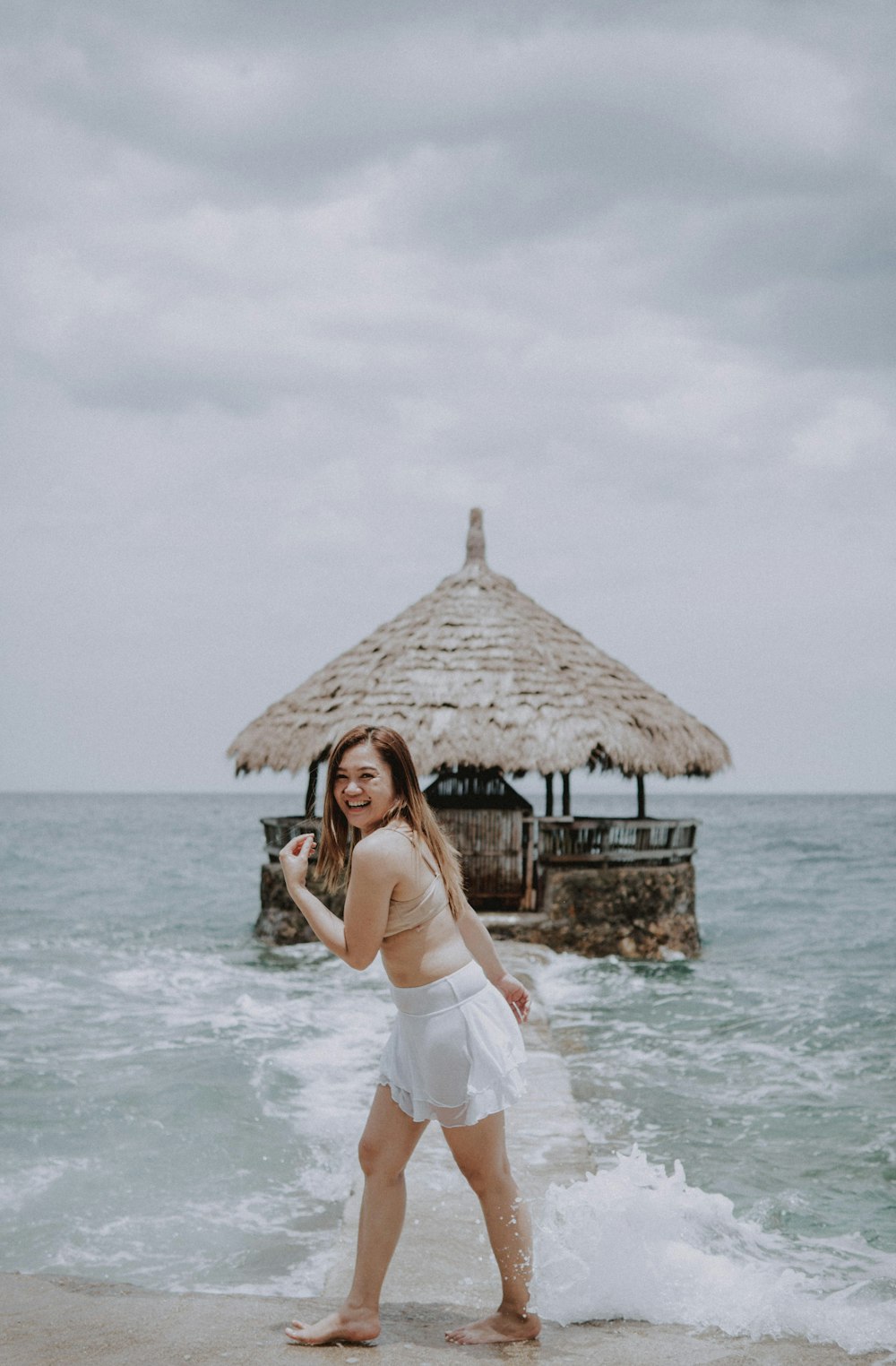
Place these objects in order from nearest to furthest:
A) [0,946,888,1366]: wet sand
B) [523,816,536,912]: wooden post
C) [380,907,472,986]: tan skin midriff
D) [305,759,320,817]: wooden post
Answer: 1. [0,946,888,1366]: wet sand
2. [380,907,472,986]: tan skin midriff
3. [523,816,536,912]: wooden post
4. [305,759,320,817]: wooden post

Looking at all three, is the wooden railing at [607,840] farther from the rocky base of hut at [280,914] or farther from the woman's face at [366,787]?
the woman's face at [366,787]

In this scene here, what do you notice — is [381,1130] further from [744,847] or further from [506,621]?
[744,847]

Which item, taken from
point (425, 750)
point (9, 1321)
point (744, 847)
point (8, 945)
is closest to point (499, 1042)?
point (9, 1321)

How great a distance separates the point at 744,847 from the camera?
45156 mm

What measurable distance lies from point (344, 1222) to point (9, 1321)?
56.1 inches

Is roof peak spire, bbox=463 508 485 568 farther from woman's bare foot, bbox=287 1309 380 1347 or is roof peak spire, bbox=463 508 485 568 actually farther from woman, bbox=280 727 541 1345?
woman's bare foot, bbox=287 1309 380 1347

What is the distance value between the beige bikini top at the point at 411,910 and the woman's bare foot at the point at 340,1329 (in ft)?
3.30

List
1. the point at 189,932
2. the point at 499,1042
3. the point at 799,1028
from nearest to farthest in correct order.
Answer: the point at 499,1042 → the point at 799,1028 → the point at 189,932

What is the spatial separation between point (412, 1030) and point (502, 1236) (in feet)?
2.00

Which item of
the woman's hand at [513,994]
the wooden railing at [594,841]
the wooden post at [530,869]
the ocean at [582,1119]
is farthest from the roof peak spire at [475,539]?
the woman's hand at [513,994]

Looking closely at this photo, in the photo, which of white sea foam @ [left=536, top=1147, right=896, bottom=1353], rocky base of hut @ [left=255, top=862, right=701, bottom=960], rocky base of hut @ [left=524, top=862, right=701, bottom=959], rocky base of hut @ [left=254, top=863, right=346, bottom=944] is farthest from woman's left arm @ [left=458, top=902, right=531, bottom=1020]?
rocky base of hut @ [left=254, top=863, right=346, bottom=944]

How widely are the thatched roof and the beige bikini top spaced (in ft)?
31.0

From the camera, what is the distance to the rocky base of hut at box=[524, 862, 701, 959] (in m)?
12.5

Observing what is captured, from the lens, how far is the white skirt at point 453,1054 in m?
2.99
